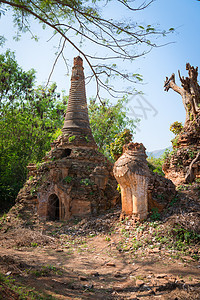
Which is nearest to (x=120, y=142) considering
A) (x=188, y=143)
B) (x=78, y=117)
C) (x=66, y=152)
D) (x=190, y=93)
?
(x=66, y=152)

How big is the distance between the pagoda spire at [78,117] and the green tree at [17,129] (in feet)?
6.39

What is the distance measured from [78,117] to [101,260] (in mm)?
8573

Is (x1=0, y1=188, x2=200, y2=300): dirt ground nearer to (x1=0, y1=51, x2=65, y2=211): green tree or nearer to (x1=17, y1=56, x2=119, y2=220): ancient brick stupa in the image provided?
(x1=17, y1=56, x2=119, y2=220): ancient brick stupa

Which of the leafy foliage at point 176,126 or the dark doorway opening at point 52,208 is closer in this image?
the dark doorway opening at point 52,208

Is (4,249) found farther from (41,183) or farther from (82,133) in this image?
(82,133)

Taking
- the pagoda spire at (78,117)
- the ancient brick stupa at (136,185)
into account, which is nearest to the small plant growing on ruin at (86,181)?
the pagoda spire at (78,117)

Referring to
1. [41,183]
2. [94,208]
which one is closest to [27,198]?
[41,183]

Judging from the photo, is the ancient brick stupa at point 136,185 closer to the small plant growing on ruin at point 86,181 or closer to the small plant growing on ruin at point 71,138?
the small plant growing on ruin at point 86,181

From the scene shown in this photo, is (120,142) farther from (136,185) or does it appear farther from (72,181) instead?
(136,185)

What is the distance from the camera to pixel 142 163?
8.02 metres

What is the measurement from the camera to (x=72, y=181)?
447 inches

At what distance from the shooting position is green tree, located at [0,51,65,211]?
53.0ft

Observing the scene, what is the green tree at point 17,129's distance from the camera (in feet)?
53.0

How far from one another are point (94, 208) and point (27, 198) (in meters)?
3.43
